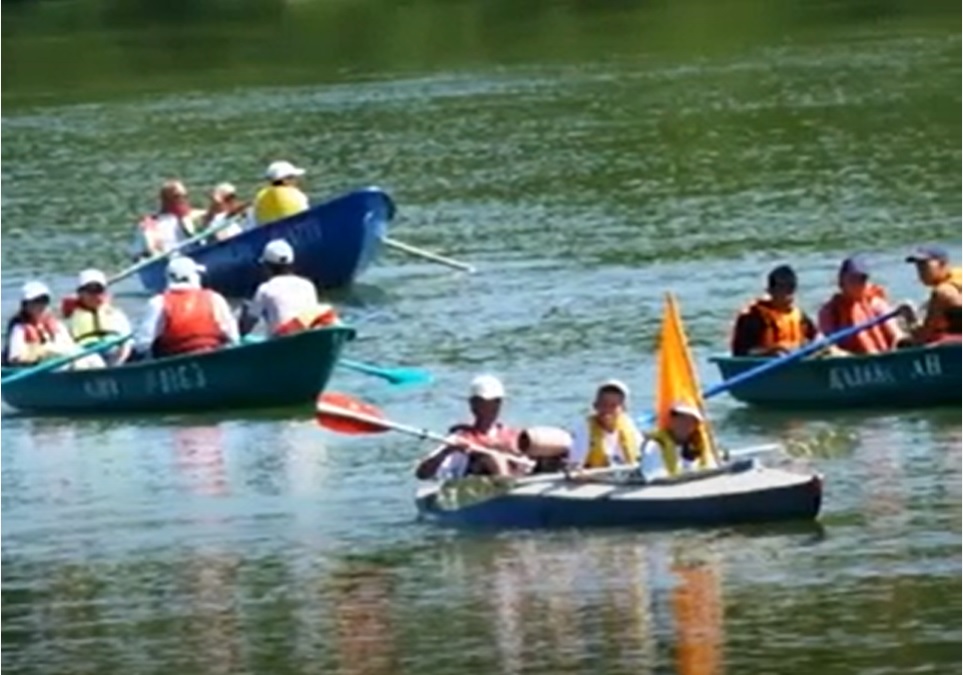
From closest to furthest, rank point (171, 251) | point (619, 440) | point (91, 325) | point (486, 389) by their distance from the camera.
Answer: point (619, 440) < point (486, 389) < point (91, 325) < point (171, 251)

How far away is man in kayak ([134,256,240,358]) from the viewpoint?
29.5m

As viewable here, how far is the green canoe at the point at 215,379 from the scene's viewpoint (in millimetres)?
29094

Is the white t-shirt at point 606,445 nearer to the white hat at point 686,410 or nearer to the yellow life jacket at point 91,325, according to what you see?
the white hat at point 686,410

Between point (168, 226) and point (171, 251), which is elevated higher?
point (168, 226)

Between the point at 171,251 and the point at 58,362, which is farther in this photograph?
the point at 171,251

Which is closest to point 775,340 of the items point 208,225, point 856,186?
point 208,225

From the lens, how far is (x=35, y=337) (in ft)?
100

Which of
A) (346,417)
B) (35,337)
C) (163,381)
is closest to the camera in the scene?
(346,417)

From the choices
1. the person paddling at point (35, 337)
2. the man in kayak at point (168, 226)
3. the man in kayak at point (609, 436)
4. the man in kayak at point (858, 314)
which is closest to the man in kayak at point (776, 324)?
the man in kayak at point (858, 314)

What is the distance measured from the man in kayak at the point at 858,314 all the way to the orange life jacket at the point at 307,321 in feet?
13.2

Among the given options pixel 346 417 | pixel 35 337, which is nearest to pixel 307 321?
pixel 35 337

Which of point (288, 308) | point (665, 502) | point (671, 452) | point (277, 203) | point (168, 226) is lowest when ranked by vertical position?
point (665, 502)

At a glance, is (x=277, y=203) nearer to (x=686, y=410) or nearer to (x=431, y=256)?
(x=431, y=256)

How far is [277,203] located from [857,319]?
36.5 feet
